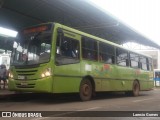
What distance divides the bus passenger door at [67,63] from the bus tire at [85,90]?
0.45 meters

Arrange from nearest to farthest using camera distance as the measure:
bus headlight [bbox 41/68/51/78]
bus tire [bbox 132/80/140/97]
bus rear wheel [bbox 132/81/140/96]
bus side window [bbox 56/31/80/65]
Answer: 1. bus headlight [bbox 41/68/51/78]
2. bus side window [bbox 56/31/80/65]
3. bus tire [bbox 132/80/140/97]
4. bus rear wheel [bbox 132/81/140/96]

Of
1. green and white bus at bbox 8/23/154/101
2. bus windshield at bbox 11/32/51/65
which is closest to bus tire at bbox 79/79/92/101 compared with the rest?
green and white bus at bbox 8/23/154/101

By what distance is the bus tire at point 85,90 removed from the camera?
13164 mm

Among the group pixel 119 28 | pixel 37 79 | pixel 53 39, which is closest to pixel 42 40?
pixel 53 39

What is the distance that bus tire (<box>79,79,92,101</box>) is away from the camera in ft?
43.2

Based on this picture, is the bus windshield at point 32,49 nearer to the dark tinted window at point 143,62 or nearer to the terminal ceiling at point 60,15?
the terminal ceiling at point 60,15

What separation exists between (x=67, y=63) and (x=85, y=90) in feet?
5.84

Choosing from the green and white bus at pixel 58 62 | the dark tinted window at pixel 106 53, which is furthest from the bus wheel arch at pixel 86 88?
the dark tinted window at pixel 106 53

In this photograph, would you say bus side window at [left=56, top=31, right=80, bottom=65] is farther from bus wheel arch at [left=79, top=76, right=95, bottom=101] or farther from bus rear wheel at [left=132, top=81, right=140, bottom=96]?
bus rear wheel at [left=132, top=81, right=140, bottom=96]

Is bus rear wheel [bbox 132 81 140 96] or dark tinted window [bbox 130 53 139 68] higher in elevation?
dark tinted window [bbox 130 53 139 68]

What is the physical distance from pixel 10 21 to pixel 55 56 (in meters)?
10.9

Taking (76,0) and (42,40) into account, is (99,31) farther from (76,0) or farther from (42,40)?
(42,40)

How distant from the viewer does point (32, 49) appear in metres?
12.1

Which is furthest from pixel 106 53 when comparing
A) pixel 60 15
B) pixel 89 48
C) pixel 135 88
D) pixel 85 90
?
pixel 60 15
